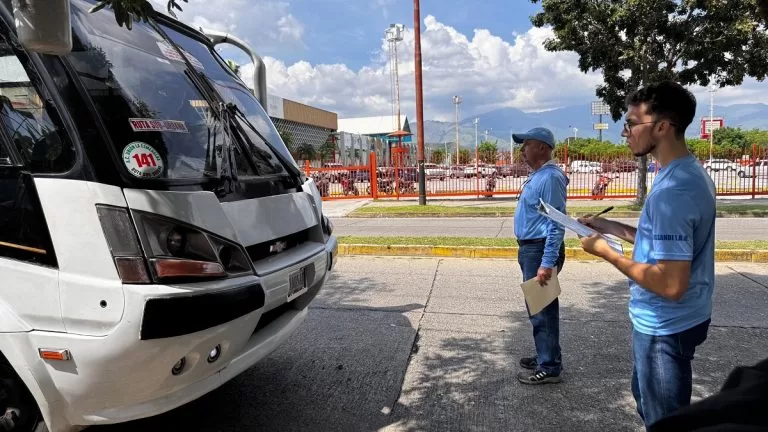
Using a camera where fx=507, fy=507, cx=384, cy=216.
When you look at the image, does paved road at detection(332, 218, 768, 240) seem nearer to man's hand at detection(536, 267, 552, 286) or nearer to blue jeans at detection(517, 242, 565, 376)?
blue jeans at detection(517, 242, 565, 376)

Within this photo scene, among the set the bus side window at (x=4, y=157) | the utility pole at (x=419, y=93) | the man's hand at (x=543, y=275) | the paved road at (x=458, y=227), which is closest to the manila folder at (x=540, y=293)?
the man's hand at (x=543, y=275)

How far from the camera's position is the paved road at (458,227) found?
1051cm

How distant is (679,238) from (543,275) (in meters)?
1.38

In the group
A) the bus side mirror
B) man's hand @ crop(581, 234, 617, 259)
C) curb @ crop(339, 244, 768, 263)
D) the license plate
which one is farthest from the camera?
curb @ crop(339, 244, 768, 263)

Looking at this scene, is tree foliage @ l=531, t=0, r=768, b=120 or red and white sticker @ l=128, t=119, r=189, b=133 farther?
tree foliage @ l=531, t=0, r=768, b=120

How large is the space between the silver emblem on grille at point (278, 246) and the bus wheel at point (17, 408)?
1.25m

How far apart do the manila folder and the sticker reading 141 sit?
2.26 meters

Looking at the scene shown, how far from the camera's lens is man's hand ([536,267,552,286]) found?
320 centimetres

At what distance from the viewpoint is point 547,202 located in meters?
3.21

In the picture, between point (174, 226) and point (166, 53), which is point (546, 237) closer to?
point (174, 226)

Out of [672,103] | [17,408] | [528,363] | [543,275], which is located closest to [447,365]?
[528,363]

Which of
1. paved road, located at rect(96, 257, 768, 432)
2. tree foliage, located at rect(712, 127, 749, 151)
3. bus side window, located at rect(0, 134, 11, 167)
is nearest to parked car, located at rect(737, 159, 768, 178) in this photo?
paved road, located at rect(96, 257, 768, 432)

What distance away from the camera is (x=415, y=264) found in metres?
7.46

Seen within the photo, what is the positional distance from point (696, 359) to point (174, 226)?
3.78 m
